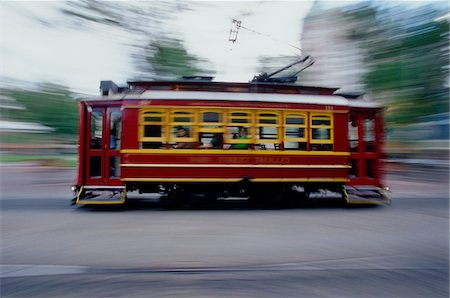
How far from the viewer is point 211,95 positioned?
8.67 meters

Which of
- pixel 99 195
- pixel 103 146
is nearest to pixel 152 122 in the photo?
pixel 103 146

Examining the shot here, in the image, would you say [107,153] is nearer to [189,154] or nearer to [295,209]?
[189,154]

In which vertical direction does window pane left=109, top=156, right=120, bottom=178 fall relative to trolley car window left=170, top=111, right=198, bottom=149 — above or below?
below

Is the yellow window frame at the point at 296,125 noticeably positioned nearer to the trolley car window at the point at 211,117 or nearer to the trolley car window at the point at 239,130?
the trolley car window at the point at 239,130

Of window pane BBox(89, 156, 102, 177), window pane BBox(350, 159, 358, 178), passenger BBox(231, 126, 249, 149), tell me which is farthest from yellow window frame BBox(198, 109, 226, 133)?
window pane BBox(350, 159, 358, 178)

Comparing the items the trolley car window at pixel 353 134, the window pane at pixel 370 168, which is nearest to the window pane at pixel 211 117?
the trolley car window at pixel 353 134

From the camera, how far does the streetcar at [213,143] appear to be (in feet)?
27.9

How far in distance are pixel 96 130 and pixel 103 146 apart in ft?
1.51

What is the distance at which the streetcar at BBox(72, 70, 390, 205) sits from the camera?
8.51 metres

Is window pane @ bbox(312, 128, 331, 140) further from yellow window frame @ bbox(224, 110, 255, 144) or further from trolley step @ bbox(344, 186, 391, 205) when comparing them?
yellow window frame @ bbox(224, 110, 255, 144)

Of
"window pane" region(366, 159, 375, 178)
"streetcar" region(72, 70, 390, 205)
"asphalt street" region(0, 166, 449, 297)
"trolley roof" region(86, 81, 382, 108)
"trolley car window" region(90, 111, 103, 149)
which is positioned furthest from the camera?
"window pane" region(366, 159, 375, 178)

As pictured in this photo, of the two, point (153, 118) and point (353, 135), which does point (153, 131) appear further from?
point (353, 135)

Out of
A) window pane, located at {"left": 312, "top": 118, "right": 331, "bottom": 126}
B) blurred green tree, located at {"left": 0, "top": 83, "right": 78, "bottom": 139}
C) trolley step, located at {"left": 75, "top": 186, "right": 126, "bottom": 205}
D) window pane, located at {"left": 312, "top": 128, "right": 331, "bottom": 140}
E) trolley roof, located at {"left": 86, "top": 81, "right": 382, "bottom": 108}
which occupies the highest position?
blurred green tree, located at {"left": 0, "top": 83, "right": 78, "bottom": 139}

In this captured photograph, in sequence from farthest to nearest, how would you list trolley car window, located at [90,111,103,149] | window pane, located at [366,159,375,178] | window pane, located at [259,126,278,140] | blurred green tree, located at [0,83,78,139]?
1. blurred green tree, located at [0,83,78,139]
2. window pane, located at [366,159,375,178]
3. window pane, located at [259,126,278,140]
4. trolley car window, located at [90,111,103,149]
